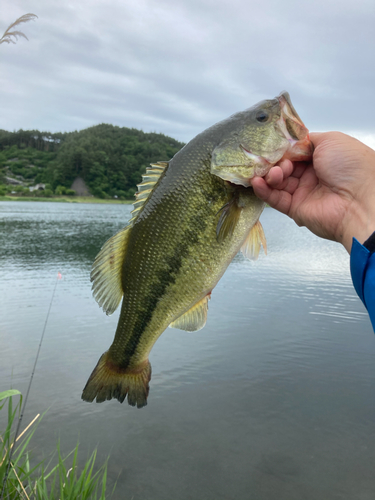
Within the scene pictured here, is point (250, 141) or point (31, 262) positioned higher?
point (250, 141)

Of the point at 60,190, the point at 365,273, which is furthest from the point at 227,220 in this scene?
the point at 60,190

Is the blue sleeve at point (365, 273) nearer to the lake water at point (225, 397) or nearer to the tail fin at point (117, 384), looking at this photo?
the tail fin at point (117, 384)

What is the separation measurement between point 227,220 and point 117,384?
1.41m

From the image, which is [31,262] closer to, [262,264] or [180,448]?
[262,264]

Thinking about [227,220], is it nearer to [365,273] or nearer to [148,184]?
[148,184]

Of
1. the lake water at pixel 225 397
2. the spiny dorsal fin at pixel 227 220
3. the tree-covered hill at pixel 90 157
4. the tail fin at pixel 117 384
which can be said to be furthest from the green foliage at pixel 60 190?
the spiny dorsal fin at pixel 227 220

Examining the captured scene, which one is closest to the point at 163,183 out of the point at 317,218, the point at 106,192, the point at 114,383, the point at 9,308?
the point at 317,218

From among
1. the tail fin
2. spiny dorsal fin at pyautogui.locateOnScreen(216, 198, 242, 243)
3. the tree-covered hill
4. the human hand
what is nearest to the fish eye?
the human hand

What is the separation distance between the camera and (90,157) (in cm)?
9762

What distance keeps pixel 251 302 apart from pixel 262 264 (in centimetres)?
880

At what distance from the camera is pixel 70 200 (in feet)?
340

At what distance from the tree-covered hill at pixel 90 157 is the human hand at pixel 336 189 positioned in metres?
52.6

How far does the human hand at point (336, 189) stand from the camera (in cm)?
238

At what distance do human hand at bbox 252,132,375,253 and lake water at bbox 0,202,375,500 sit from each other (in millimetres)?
5271
